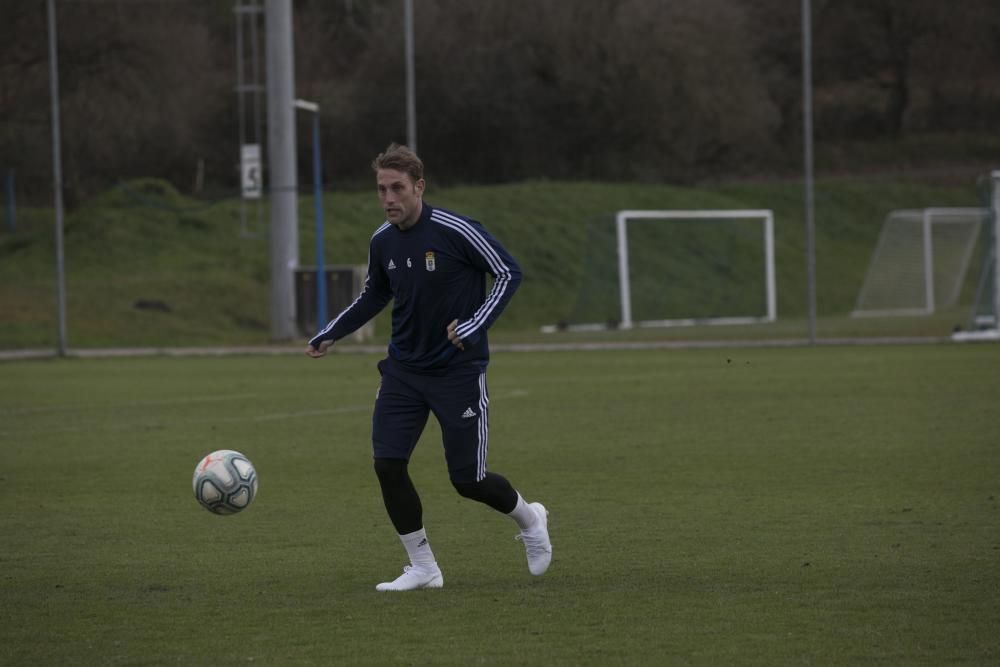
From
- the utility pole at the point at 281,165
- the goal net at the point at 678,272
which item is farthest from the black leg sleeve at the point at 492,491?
the goal net at the point at 678,272

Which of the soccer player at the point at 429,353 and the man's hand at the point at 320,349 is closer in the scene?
the soccer player at the point at 429,353

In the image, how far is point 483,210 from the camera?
39688 millimetres

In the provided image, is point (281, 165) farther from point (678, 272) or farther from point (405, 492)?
point (405, 492)

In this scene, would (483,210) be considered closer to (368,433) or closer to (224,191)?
(224,191)

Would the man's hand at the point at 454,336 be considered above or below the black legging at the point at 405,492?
above

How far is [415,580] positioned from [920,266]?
116 ft

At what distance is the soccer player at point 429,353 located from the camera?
712 centimetres

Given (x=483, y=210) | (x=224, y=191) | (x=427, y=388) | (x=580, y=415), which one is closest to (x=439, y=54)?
(x=483, y=210)

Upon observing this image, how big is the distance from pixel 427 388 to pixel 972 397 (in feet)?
34.7

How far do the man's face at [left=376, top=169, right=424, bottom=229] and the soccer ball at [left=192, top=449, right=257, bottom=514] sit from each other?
1582 millimetres

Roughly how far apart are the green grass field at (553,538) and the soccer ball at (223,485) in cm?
33

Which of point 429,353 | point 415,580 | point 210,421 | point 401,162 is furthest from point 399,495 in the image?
point 210,421

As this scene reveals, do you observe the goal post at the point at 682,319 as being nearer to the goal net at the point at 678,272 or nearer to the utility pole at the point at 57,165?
the goal net at the point at 678,272

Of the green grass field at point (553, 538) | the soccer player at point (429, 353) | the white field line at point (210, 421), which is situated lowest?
the green grass field at point (553, 538)
